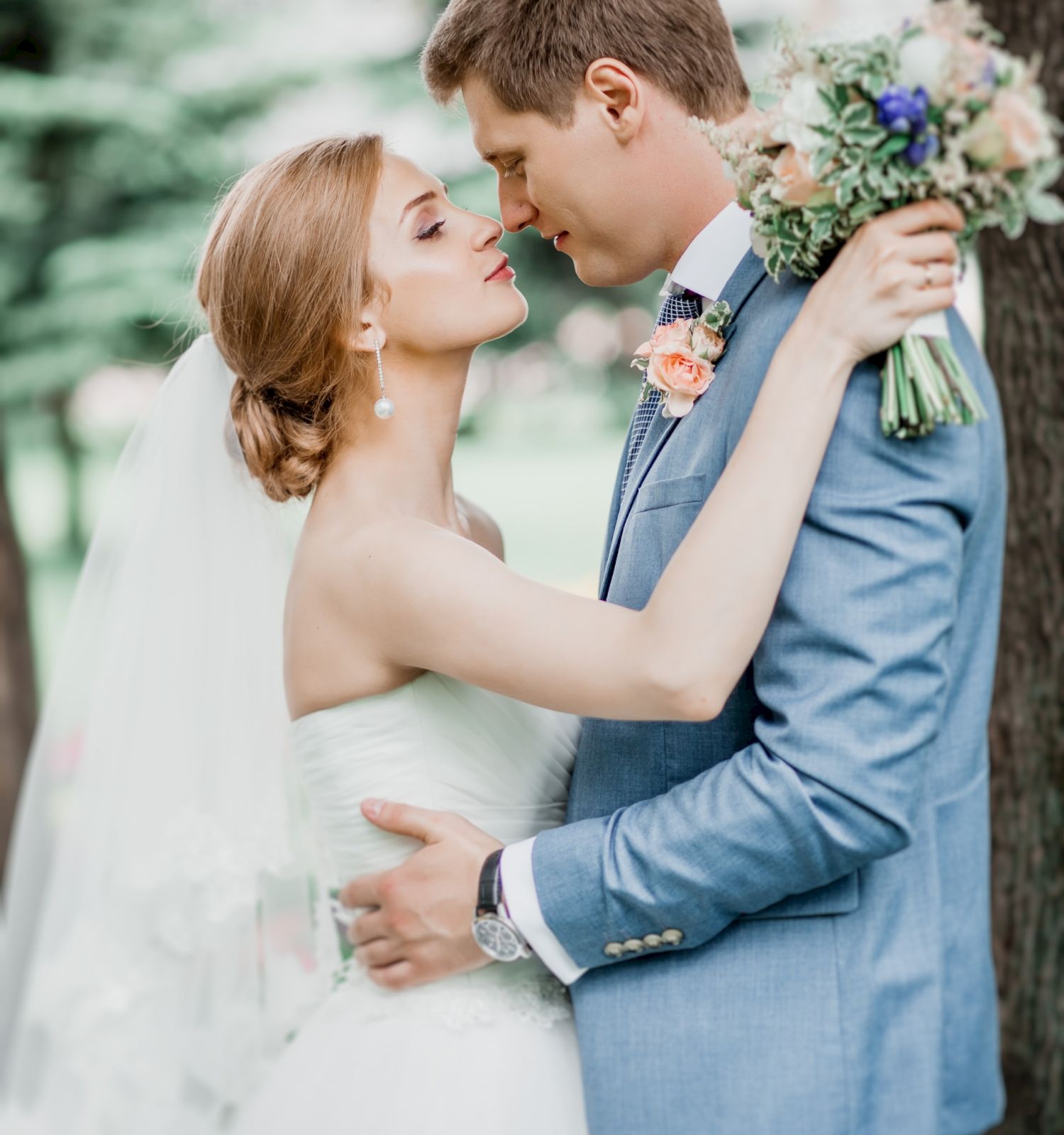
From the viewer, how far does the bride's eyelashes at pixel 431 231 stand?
8.01 feet

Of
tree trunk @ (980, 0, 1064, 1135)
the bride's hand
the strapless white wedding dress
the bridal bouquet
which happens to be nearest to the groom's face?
the bridal bouquet

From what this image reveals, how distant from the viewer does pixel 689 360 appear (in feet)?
6.68

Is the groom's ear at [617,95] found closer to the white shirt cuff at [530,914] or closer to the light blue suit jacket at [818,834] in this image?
the light blue suit jacket at [818,834]

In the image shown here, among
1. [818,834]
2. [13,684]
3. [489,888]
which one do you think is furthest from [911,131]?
[13,684]

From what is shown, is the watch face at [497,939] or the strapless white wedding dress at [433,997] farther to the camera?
the strapless white wedding dress at [433,997]

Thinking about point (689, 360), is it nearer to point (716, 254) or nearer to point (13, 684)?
point (716, 254)

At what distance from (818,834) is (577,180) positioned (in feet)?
4.44

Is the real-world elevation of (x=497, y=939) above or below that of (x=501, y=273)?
below

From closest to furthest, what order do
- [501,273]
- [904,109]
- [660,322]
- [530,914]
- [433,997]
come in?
1. [904,109]
2. [530,914]
3. [433,997]
4. [660,322]
5. [501,273]

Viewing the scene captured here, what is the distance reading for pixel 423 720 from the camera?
2.30m

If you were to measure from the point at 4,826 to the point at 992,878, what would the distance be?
4.67 meters

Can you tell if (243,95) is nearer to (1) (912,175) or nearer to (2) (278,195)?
(2) (278,195)

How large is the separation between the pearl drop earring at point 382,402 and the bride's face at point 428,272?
0.04 metres

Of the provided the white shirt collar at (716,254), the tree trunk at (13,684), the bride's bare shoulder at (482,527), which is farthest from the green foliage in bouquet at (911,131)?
the tree trunk at (13,684)
